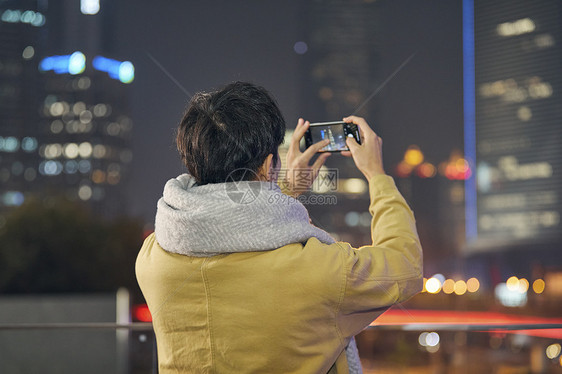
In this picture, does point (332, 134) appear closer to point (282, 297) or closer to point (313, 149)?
point (313, 149)

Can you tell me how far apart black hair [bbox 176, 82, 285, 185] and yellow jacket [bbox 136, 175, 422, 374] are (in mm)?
118

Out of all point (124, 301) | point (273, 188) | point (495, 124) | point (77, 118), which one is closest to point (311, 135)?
point (273, 188)

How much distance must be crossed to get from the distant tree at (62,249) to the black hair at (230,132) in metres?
14.3

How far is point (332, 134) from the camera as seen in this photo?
3.22 ft

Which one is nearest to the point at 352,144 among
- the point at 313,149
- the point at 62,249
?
the point at 313,149

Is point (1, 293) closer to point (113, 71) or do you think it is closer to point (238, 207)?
point (113, 71)

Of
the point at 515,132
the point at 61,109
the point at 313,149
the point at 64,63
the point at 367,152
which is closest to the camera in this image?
the point at 367,152

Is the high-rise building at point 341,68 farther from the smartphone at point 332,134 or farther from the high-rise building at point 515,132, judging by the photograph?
the smartphone at point 332,134

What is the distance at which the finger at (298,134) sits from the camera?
97cm

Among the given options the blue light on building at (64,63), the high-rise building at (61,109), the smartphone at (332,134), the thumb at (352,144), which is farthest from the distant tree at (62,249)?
the thumb at (352,144)

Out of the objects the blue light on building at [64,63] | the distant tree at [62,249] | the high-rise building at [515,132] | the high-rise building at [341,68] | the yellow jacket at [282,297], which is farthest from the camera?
the high-rise building at [515,132]

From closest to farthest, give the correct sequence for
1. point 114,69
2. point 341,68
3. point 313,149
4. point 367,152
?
point 367,152, point 313,149, point 114,69, point 341,68

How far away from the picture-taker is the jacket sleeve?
0.65 m

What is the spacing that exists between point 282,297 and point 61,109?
23.7 metres
